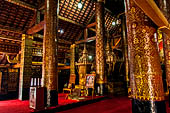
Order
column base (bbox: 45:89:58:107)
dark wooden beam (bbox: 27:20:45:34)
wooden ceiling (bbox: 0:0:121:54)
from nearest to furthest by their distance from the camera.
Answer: column base (bbox: 45:89:58:107) → dark wooden beam (bbox: 27:20:45:34) → wooden ceiling (bbox: 0:0:121:54)

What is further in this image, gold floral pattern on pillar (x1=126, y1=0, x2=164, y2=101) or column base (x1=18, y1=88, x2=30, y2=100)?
column base (x1=18, y1=88, x2=30, y2=100)

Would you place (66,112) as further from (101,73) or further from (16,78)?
(16,78)

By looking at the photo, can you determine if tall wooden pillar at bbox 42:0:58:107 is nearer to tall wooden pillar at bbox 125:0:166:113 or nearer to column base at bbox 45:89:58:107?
column base at bbox 45:89:58:107

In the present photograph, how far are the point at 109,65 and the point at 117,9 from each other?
508cm

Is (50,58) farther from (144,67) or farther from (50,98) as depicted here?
(144,67)

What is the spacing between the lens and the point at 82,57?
7.22 meters

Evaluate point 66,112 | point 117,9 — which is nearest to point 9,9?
point 66,112

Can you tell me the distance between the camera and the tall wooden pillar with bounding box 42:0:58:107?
3.89 meters

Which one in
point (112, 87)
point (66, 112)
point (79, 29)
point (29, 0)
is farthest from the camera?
point (79, 29)

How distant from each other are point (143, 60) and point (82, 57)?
6106mm

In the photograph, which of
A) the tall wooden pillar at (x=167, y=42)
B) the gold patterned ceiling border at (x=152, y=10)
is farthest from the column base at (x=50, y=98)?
the tall wooden pillar at (x=167, y=42)

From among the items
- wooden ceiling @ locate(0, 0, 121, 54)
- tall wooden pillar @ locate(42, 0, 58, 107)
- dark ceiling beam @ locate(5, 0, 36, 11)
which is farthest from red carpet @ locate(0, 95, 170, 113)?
dark ceiling beam @ locate(5, 0, 36, 11)

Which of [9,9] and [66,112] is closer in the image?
[66,112]

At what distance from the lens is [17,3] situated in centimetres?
550
